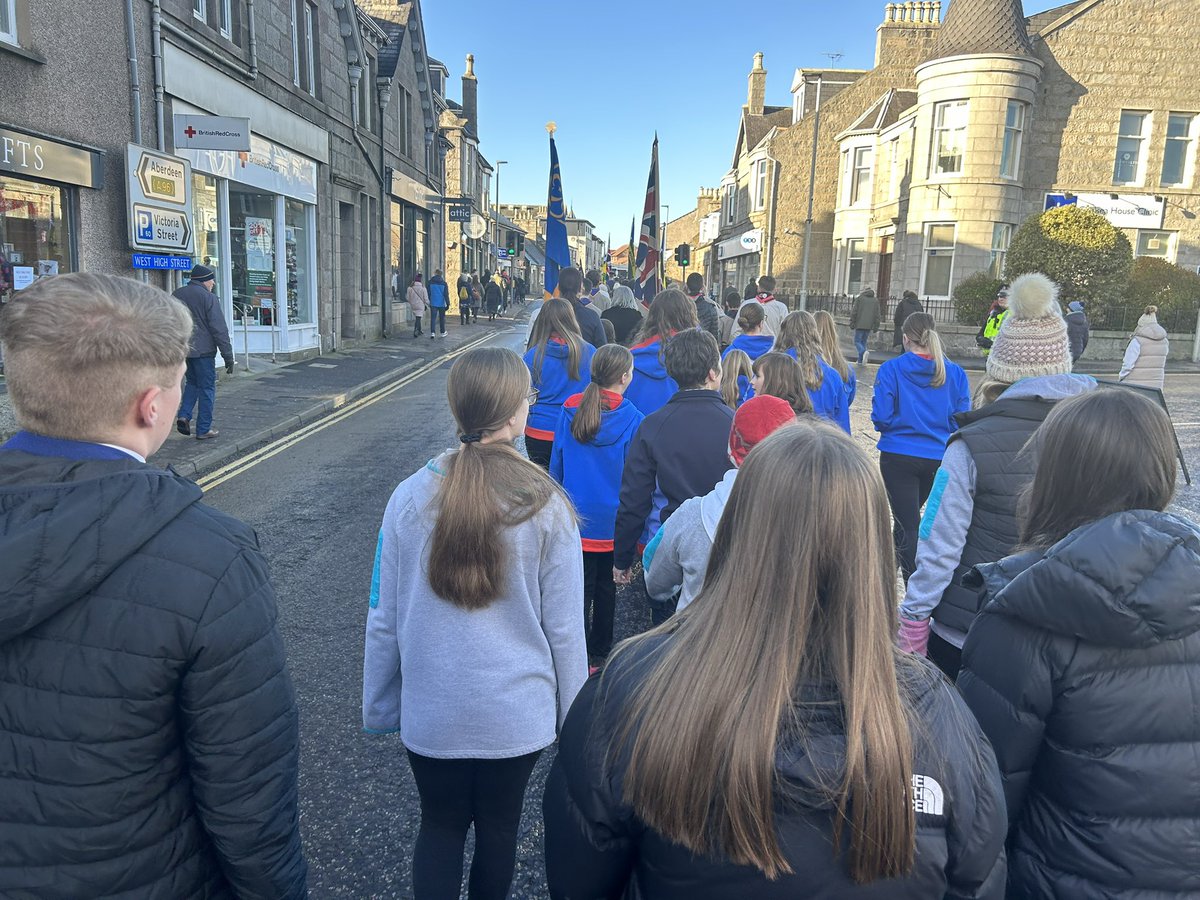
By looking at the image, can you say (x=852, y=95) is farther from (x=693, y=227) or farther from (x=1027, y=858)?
(x=693, y=227)

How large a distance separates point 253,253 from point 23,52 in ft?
23.6

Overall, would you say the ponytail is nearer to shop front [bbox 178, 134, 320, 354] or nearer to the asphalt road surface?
the asphalt road surface

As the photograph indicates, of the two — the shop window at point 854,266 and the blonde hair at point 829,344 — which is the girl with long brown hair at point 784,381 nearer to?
the blonde hair at point 829,344

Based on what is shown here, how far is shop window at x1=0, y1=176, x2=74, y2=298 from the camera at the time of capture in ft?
30.5

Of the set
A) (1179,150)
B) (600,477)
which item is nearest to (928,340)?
(600,477)

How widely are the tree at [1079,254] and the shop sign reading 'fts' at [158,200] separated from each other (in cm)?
1920

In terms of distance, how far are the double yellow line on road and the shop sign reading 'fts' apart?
334 cm

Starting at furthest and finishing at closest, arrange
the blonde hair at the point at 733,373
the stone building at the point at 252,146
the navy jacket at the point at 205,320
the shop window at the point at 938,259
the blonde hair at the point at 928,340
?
the shop window at the point at 938,259, the stone building at the point at 252,146, the navy jacket at the point at 205,320, the blonde hair at the point at 733,373, the blonde hair at the point at 928,340

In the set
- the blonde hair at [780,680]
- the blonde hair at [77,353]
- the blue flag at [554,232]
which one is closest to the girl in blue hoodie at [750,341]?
the blue flag at [554,232]

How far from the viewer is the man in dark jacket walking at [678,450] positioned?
3795 millimetres

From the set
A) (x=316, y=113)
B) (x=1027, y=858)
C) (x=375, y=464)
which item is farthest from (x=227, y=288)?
(x=1027, y=858)

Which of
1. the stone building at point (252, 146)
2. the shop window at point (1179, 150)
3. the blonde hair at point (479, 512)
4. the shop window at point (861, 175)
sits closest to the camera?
the blonde hair at point (479, 512)

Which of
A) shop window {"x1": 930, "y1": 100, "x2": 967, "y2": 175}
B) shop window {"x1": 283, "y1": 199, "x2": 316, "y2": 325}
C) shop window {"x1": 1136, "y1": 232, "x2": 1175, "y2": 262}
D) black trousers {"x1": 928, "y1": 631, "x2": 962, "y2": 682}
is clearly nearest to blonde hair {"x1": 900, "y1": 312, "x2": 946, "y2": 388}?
black trousers {"x1": 928, "y1": 631, "x2": 962, "y2": 682}

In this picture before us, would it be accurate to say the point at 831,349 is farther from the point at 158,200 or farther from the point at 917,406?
the point at 158,200
